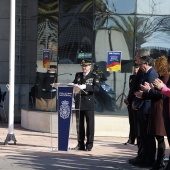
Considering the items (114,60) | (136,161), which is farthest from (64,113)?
(114,60)

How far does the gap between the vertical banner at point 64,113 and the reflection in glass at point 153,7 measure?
397 cm

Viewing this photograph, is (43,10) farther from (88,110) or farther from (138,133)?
(138,133)

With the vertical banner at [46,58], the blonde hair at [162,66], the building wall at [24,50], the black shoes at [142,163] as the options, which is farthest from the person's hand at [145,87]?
the building wall at [24,50]

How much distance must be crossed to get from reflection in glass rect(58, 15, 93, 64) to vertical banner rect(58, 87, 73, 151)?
3308 millimetres

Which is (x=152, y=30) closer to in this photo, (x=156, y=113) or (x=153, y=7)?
(x=153, y=7)

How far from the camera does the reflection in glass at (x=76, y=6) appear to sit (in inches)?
545

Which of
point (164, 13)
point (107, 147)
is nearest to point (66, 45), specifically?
point (164, 13)

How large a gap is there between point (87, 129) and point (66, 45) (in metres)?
3.73

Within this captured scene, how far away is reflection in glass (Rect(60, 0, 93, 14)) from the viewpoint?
1384cm

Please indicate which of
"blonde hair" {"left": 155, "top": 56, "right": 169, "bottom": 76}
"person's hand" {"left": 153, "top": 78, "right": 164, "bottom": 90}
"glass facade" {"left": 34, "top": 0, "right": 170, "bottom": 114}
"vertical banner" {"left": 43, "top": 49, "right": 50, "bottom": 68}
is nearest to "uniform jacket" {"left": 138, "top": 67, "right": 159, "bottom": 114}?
"blonde hair" {"left": 155, "top": 56, "right": 169, "bottom": 76}

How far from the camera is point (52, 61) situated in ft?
46.9

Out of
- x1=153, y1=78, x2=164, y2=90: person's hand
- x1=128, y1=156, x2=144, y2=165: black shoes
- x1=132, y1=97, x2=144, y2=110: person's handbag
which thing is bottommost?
x1=128, y1=156, x2=144, y2=165: black shoes

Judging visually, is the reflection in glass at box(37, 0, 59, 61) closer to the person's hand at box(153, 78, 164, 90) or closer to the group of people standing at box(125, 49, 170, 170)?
the group of people standing at box(125, 49, 170, 170)

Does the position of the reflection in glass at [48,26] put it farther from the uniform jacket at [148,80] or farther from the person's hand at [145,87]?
the person's hand at [145,87]
